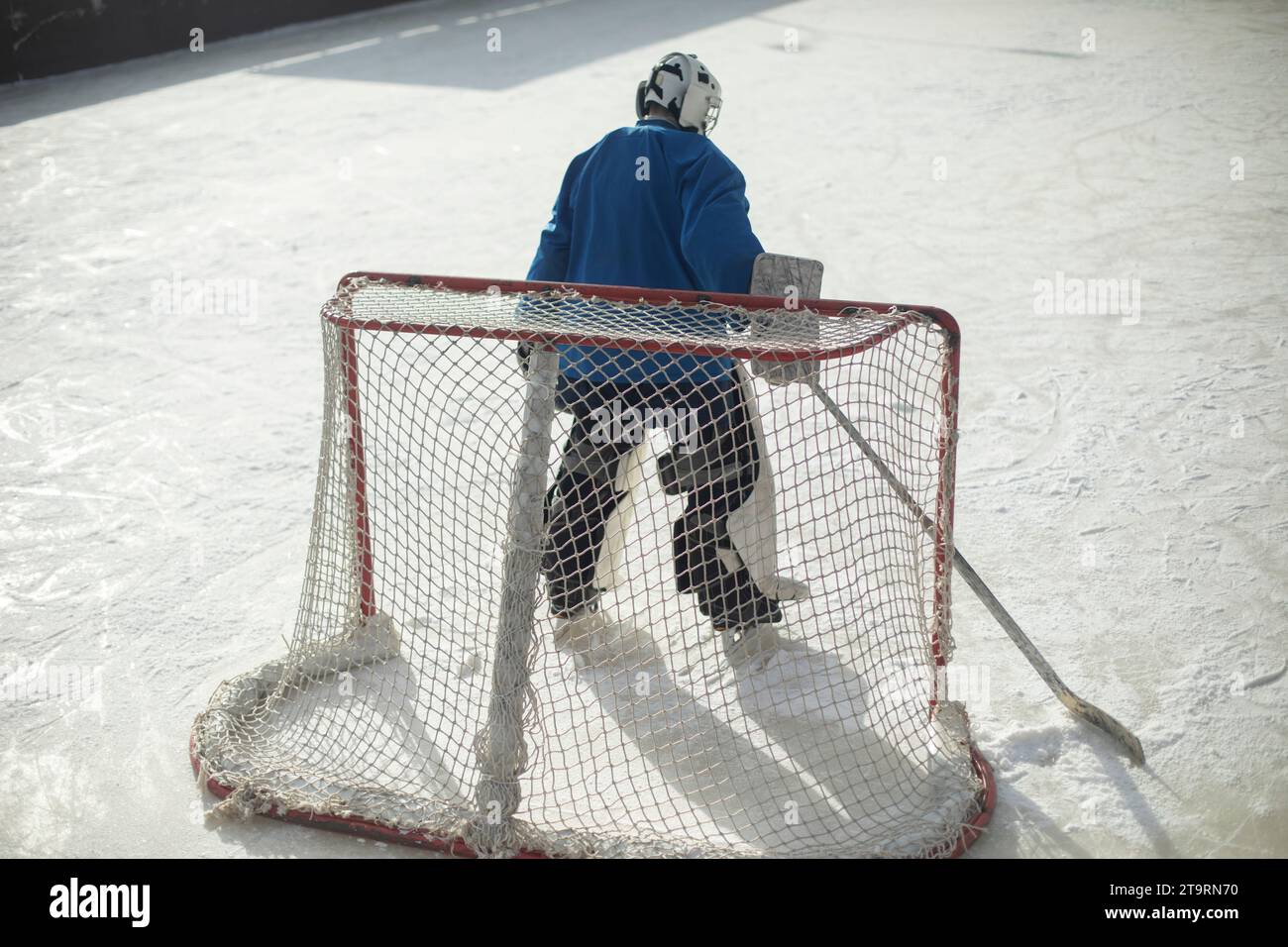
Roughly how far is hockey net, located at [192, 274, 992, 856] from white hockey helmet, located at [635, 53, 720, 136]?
0.60 metres

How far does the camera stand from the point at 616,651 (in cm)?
274

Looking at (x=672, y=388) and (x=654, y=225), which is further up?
(x=654, y=225)

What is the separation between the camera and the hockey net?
2.17 metres

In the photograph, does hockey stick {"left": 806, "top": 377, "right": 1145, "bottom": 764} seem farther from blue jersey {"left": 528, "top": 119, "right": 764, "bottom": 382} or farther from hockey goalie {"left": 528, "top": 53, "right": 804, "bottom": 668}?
blue jersey {"left": 528, "top": 119, "right": 764, "bottom": 382}

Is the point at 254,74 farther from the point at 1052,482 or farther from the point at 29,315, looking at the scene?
the point at 1052,482

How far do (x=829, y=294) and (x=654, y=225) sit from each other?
2.36 m

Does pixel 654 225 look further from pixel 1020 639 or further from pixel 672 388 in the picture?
pixel 1020 639

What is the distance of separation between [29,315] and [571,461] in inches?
129

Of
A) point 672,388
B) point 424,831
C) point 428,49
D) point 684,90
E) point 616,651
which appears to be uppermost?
point 428,49

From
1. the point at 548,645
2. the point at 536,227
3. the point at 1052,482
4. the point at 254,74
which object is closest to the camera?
the point at 548,645

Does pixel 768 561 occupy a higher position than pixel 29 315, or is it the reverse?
pixel 29 315

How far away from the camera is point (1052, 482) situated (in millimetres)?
3344

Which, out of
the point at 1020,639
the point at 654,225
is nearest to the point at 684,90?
the point at 654,225
